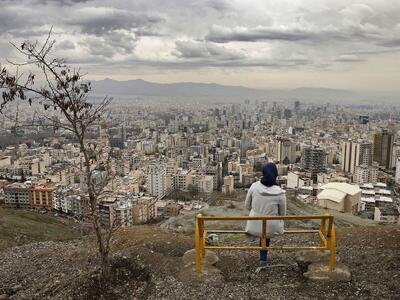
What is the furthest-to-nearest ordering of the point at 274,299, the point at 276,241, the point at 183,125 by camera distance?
the point at 183,125 → the point at 276,241 → the point at 274,299

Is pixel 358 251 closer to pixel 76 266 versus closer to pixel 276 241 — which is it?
pixel 276 241

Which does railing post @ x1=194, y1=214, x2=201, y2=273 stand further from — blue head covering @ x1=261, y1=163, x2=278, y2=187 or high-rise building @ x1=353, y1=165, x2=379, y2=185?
high-rise building @ x1=353, y1=165, x2=379, y2=185

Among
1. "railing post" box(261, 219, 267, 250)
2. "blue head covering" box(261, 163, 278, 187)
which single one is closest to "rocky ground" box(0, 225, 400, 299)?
"railing post" box(261, 219, 267, 250)

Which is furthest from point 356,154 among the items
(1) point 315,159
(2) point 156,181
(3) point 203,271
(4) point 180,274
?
(4) point 180,274

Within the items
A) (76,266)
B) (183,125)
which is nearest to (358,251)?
(76,266)

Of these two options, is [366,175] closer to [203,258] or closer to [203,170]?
[203,170]

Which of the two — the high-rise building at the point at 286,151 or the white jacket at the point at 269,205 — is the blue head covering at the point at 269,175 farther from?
the high-rise building at the point at 286,151

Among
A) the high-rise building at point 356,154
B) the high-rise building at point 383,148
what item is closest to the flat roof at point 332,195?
the high-rise building at point 356,154
